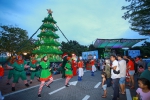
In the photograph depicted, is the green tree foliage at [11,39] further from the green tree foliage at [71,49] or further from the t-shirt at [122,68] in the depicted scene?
the t-shirt at [122,68]

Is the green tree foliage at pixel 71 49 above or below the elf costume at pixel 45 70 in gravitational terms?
above

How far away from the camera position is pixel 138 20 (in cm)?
1395

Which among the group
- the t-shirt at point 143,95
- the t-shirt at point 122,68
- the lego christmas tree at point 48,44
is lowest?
the t-shirt at point 143,95

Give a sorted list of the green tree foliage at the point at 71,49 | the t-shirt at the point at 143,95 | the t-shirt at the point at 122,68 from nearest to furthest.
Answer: the t-shirt at the point at 143,95 < the t-shirt at the point at 122,68 < the green tree foliage at the point at 71,49

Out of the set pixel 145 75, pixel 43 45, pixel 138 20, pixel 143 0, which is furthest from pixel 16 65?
pixel 43 45

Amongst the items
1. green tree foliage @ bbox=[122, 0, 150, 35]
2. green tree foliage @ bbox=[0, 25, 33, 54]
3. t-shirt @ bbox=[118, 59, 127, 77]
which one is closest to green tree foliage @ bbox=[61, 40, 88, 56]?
green tree foliage @ bbox=[0, 25, 33, 54]

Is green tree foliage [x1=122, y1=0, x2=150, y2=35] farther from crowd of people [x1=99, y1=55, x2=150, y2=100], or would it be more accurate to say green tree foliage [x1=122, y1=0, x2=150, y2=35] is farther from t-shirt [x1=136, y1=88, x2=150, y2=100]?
t-shirt [x1=136, y1=88, x2=150, y2=100]

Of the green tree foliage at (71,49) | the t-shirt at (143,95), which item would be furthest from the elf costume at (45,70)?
the green tree foliage at (71,49)

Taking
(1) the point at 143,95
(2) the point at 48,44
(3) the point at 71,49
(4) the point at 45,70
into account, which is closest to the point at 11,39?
(2) the point at 48,44

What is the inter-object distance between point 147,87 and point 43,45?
81.3 feet

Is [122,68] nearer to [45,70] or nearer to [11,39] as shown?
[45,70]

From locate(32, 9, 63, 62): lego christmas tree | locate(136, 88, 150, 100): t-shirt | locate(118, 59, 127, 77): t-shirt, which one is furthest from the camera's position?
locate(32, 9, 63, 62): lego christmas tree

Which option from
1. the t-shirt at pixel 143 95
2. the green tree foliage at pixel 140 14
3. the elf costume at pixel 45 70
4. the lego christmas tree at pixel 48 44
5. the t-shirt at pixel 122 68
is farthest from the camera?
the lego christmas tree at pixel 48 44

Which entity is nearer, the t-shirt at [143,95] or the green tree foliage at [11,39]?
the t-shirt at [143,95]
